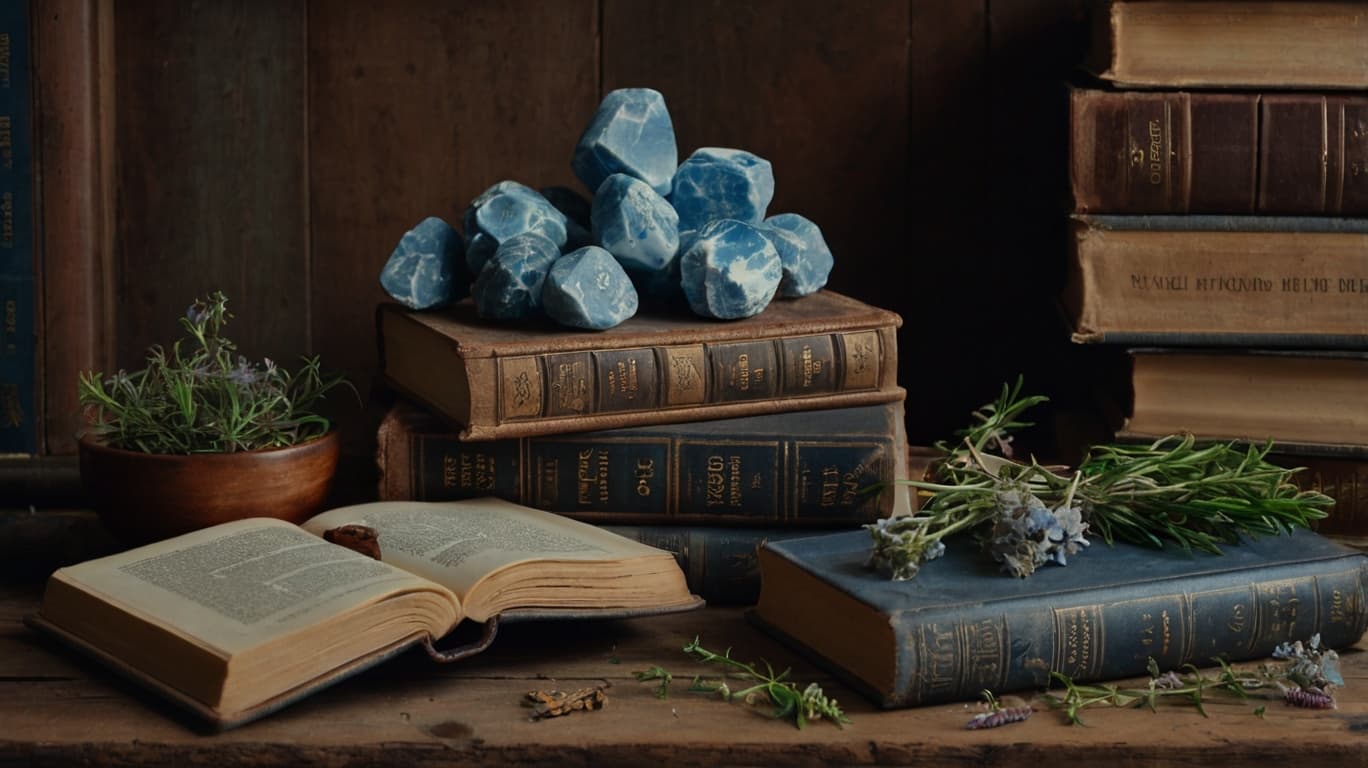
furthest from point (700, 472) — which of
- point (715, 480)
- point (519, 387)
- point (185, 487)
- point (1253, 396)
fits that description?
point (1253, 396)

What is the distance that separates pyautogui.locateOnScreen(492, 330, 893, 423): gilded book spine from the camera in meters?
1.08

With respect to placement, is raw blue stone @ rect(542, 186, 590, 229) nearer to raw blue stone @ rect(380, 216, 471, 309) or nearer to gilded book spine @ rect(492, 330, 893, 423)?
raw blue stone @ rect(380, 216, 471, 309)

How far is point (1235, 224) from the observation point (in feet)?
Answer: 3.92

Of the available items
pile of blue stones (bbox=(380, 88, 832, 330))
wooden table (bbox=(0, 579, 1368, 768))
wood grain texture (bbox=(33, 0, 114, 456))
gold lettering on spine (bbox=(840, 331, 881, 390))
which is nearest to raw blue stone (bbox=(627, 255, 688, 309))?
pile of blue stones (bbox=(380, 88, 832, 330))

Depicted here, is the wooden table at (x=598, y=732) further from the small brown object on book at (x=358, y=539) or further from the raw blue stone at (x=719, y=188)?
the raw blue stone at (x=719, y=188)

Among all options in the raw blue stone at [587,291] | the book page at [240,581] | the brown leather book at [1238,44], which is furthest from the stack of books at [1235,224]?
the book page at [240,581]

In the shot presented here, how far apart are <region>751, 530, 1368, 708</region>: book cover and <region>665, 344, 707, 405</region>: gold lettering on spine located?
0.16 metres

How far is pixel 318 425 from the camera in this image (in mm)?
1186

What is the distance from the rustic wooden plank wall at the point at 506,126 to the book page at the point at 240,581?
0.46 metres

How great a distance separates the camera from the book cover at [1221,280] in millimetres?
1195

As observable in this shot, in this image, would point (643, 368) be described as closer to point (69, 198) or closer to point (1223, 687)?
point (1223, 687)

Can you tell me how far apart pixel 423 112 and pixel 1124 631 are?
0.81 metres

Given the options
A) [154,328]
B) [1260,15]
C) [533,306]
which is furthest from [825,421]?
[154,328]

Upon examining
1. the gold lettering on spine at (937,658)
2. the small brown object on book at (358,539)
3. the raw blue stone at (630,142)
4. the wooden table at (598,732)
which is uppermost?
the raw blue stone at (630,142)
